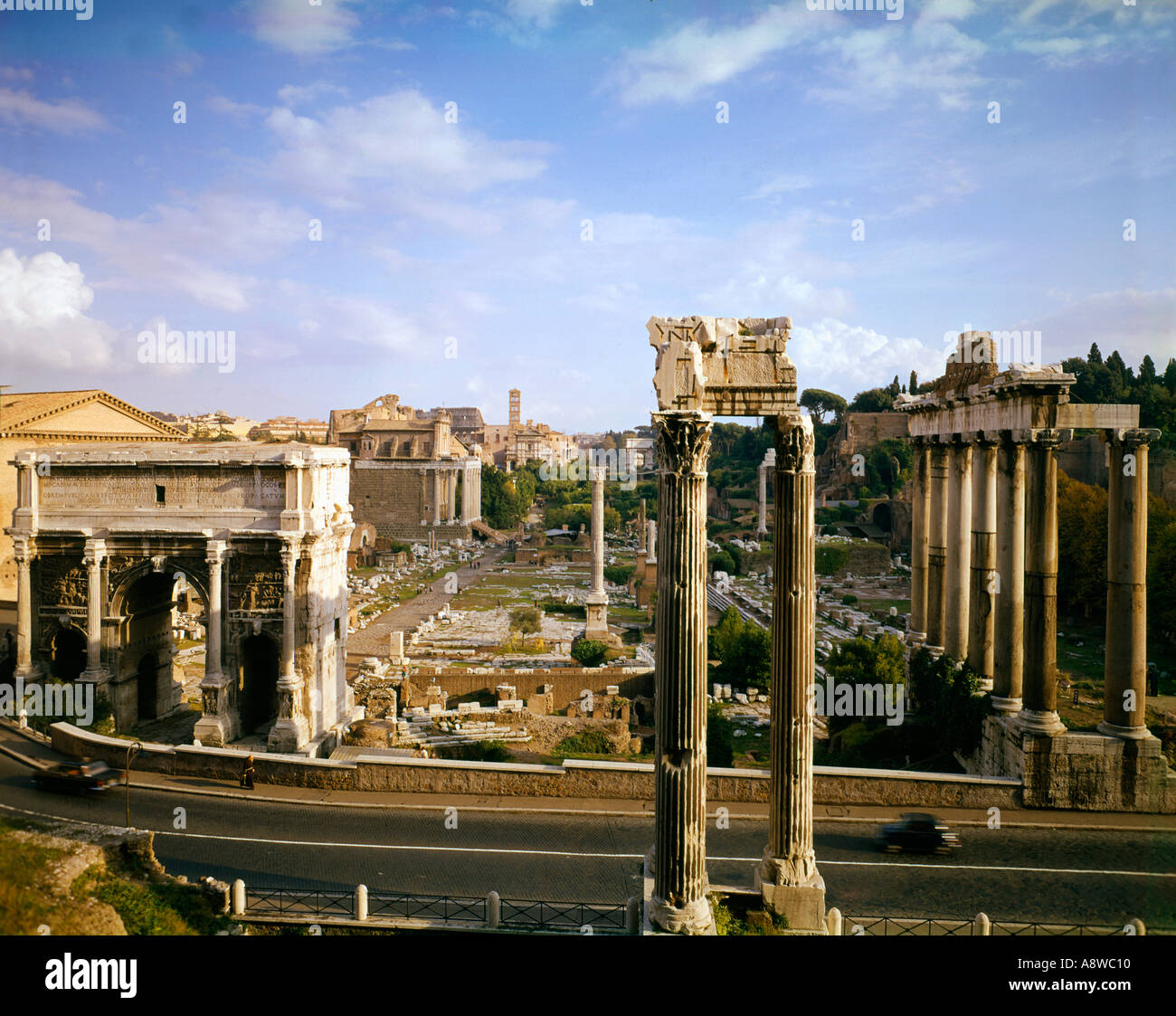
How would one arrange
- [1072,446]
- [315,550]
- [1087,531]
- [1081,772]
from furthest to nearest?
[1072,446] < [1087,531] < [315,550] < [1081,772]

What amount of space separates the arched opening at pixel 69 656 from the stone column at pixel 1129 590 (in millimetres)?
20854

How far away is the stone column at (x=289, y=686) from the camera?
16688 millimetres

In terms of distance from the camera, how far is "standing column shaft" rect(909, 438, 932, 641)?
18047 millimetres

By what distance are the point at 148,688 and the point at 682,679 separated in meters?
17.2

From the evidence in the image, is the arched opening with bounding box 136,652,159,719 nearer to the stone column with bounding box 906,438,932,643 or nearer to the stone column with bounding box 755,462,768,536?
the stone column with bounding box 906,438,932,643

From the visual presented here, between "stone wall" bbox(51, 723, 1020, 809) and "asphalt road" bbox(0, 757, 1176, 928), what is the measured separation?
0.68 m

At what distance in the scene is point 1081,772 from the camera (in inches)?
513

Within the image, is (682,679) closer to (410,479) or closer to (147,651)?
(147,651)

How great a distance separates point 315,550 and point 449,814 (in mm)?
6780

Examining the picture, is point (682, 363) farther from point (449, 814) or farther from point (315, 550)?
point (315, 550)

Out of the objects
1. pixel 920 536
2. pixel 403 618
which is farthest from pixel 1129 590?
pixel 403 618

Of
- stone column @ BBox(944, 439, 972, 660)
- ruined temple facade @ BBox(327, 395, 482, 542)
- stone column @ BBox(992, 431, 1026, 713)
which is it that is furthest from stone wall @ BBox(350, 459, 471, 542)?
stone column @ BBox(992, 431, 1026, 713)
